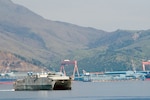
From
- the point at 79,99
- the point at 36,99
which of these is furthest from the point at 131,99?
the point at 36,99

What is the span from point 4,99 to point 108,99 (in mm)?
28101

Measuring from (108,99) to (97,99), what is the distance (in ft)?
10.1

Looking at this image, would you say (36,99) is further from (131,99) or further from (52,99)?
→ (131,99)

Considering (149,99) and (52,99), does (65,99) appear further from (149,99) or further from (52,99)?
(149,99)

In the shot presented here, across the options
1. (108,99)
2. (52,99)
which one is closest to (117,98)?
(108,99)

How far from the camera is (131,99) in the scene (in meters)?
169

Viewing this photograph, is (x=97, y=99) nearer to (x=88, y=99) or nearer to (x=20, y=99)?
(x=88, y=99)

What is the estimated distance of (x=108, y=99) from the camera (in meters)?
→ 171

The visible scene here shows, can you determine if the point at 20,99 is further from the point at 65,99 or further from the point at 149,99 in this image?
the point at 149,99

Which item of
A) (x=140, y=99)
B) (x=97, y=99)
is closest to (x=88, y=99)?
(x=97, y=99)

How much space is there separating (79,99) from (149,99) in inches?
687

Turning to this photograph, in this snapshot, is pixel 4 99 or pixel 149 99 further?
pixel 4 99

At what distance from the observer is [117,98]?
175750mm

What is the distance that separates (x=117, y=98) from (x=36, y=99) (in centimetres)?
2088
